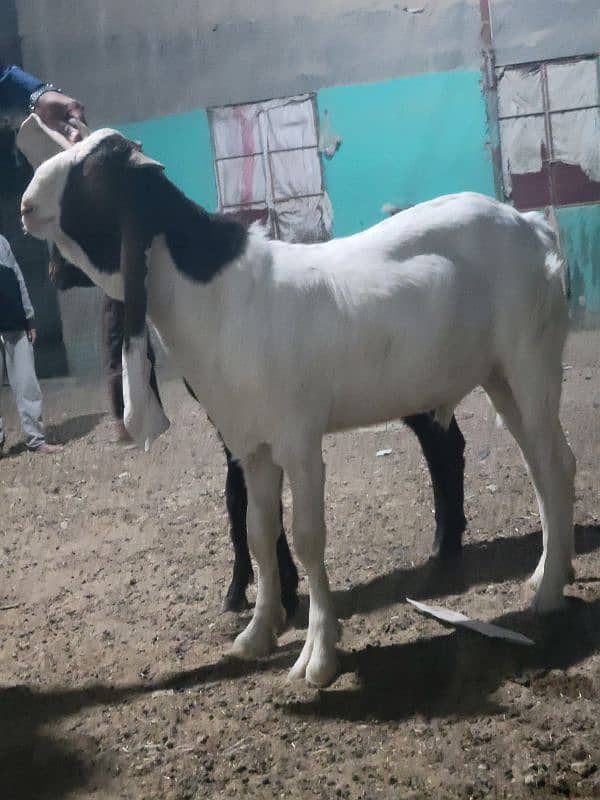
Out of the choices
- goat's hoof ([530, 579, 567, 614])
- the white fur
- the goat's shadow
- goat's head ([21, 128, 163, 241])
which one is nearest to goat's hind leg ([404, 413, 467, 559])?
the goat's shadow

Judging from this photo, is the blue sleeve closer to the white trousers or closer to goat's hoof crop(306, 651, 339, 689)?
the white trousers

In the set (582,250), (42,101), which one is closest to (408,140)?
(582,250)

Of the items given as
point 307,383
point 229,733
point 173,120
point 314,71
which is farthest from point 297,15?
point 229,733

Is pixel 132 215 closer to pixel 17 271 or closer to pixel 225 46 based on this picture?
pixel 17 271

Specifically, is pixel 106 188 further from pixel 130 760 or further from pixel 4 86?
pixel 130 760

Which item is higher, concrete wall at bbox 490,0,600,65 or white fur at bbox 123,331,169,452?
concrete wall at bbox 490,0,600,65

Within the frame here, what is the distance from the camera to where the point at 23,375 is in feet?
13.6

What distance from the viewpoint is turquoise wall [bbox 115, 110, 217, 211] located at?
3684 mm

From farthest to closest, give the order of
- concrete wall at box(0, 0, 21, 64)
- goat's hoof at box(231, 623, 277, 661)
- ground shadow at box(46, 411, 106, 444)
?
ground shadow at box(46, 411, 106, 444), concrete wall at box(0, 0, 21, 64), goat's hoof at box(231, 623, 277, 661)

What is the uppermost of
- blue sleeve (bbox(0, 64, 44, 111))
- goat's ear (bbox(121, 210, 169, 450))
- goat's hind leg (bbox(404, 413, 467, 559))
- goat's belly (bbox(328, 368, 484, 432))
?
blue sleeve (bbox(0, 64, 44, 111))

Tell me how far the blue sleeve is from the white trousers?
0.92 meters

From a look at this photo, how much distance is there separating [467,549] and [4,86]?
246 cm

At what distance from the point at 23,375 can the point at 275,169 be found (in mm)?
1421

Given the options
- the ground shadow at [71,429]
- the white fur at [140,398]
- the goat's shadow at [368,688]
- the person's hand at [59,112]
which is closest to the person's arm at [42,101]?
the person's hand at [59,112]
